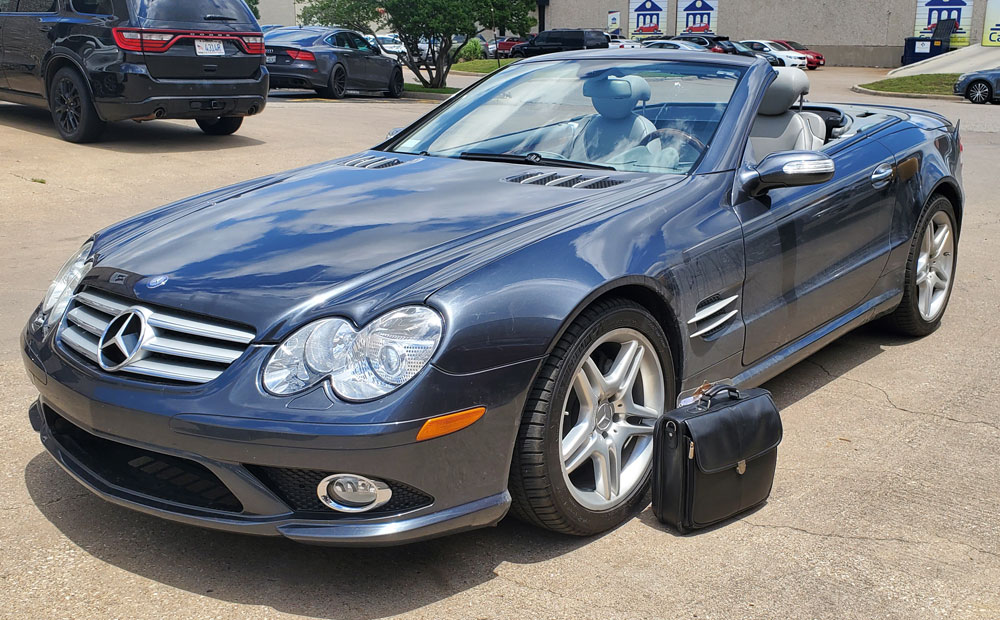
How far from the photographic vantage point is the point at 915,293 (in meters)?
5.06

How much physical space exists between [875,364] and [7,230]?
19.7 feet

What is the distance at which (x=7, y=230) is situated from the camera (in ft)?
24.3

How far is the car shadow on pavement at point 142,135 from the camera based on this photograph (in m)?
11.1

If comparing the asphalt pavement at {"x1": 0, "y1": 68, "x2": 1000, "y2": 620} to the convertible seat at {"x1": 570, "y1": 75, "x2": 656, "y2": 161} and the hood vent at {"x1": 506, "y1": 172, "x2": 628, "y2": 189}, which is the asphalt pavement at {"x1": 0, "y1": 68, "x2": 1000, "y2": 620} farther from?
the convertible seat at {"x1": 570, "y1": 75, "x2": 656, "y2": 161}

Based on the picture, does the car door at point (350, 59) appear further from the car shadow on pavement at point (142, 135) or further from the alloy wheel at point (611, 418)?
the alloy wheel at point (611, 418)

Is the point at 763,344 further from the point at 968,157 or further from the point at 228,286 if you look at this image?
the point at 968,157

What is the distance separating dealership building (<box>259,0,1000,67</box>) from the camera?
4381 centimetres

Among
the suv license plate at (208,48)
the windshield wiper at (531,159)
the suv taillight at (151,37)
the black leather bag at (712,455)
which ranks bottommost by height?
the black leather bag at (712,455)

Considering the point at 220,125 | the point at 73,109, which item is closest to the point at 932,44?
the point at 220,125

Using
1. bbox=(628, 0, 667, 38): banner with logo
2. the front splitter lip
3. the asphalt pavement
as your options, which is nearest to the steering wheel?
the asphalt pavement

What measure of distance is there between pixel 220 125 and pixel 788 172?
32.2 ft

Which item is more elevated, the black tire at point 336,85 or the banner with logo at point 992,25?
the banner with logo at point 992,25

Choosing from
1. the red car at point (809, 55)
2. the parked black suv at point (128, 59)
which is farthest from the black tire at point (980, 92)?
the parked black suv at point (128, 59)

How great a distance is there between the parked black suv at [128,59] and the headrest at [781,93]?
7405 mm
